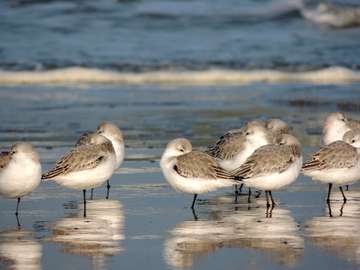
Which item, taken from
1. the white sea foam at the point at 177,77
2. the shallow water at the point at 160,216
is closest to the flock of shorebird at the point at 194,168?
the shallow water at the point at 160,216

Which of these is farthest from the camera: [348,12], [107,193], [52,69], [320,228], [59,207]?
[348,12]

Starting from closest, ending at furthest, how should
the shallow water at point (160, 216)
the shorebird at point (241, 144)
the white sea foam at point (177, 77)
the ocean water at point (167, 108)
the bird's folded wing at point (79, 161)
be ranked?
1. the shallow water at point (160, 216)
2. the ocean water at point (167, 108)
3. the bird's folded wing at point (79, 161)
4. the shorebird at point (241, 144)
5. the white sea foam at point (177, 77)

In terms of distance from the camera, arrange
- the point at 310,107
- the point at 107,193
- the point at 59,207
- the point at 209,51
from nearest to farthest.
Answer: the point at 59,207 < the point at 107,193 < the point at 310,107 < the point at 209,51

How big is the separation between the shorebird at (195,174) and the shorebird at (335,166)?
0.96 m

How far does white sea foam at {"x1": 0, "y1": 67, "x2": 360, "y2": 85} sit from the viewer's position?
76.1 feet

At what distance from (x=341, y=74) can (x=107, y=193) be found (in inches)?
479

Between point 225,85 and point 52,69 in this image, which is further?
point 52,69

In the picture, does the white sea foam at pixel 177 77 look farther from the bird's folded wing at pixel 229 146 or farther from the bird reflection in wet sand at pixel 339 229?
the bird reflection in wet sand at pixel 339 229

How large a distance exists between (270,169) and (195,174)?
78 centimetres

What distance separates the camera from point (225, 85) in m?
22.7

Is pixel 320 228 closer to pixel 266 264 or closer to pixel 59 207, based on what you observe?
pixel 266 264

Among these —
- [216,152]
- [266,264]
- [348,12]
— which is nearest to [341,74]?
[348,12]

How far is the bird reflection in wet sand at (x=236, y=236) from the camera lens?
29.5ft

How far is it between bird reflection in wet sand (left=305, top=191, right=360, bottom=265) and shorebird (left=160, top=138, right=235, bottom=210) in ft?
3.70
